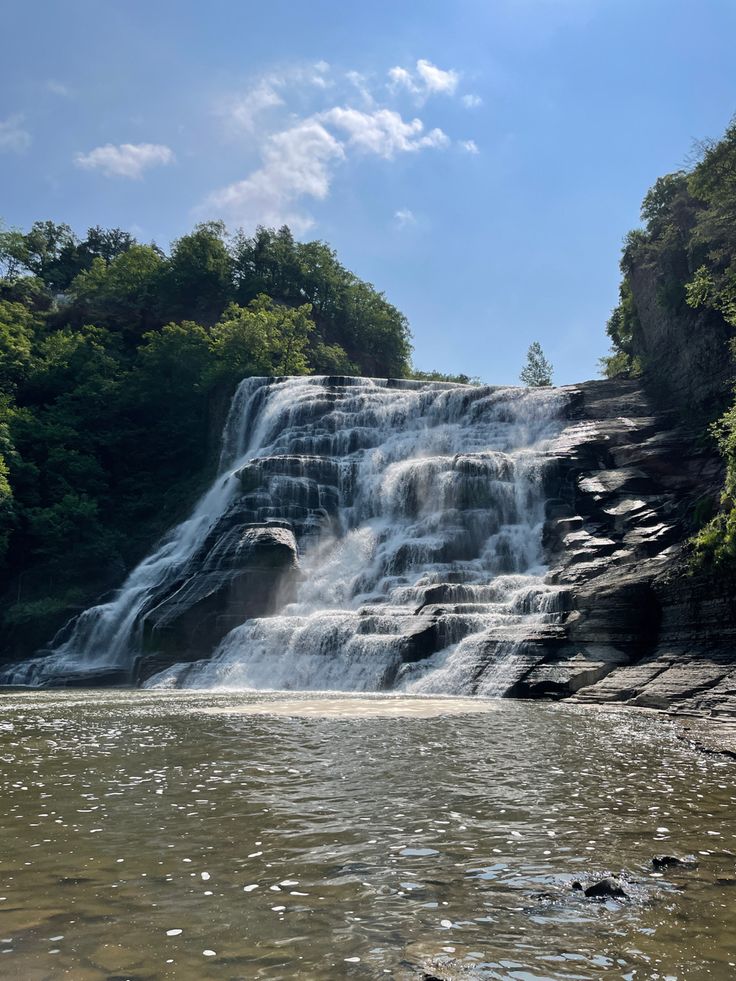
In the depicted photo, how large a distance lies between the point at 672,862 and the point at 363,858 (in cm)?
254

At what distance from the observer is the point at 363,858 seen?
642 centimetres

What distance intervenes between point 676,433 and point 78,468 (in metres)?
35.6

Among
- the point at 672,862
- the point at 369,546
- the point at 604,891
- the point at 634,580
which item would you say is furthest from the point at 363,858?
the point at 369,546

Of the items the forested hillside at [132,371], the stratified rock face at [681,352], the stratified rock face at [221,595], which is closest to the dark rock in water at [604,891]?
the stratified rock face at [221,595]

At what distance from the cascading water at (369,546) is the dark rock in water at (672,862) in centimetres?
1525

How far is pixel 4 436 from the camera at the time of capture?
4438 cm

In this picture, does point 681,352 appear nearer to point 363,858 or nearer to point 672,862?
point 672,862

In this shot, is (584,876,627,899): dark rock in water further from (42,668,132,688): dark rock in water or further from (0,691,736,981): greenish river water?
(42,668,132,688): dark rock in water

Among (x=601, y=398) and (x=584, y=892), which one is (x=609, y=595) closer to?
(x=584, y=892)

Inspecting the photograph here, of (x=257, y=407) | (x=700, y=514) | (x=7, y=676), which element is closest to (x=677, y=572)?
(x=700, y=514)

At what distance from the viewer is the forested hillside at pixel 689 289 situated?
29.9 metres

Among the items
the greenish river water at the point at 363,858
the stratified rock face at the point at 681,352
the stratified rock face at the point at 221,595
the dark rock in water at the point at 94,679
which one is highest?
the stratified rock face at the point at 681,352

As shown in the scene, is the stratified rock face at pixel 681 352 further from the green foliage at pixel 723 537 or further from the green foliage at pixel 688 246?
the green foliage at pixel 723 537

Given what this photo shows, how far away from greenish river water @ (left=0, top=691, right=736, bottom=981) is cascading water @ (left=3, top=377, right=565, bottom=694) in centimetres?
1160
